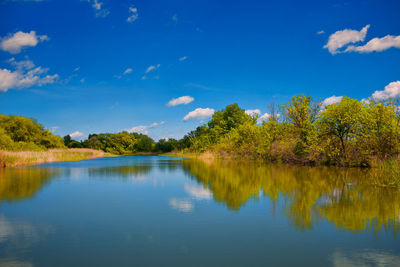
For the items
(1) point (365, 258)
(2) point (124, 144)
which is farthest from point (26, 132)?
(1) point (365, 258)

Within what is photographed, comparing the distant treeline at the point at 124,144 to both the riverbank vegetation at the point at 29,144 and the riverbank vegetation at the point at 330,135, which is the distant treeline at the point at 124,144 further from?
the riverbank vegetation at the point at 330,135

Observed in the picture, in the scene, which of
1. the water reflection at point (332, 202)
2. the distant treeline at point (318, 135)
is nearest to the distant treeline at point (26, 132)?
the distant treeline at point (318, 135)

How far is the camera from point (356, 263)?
501cm

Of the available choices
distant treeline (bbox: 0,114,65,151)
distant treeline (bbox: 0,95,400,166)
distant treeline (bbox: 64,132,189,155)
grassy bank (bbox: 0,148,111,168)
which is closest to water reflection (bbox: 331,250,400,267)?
distant treeline (bbox: 0,95,400,166)

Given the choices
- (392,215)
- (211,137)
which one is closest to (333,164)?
(392,215)

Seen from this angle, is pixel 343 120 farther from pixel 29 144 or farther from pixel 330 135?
pixel 29 144

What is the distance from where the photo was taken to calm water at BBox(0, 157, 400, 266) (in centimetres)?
523

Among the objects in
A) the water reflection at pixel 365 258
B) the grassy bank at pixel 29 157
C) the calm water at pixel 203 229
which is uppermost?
the grassy bank at pixel 29 157

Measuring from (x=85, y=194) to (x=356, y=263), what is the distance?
11.1 meters

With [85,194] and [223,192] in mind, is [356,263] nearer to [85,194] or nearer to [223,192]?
[223,192]

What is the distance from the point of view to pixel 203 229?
7.06m

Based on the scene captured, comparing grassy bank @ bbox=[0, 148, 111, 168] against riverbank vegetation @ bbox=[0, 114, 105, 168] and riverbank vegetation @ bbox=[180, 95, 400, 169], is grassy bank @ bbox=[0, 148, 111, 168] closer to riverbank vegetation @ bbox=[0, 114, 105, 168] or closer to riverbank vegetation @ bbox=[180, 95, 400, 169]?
riverbank vegetation @ bbox=[0, 114, 105, 168]

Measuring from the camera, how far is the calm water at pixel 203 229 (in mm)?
5227

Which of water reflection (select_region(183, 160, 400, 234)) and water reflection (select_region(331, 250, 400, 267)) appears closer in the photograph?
water reflection (select_region(331, 250, 400, 267))
